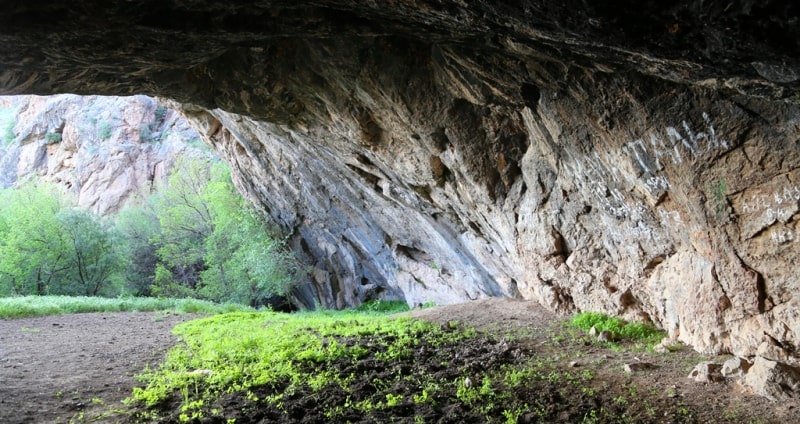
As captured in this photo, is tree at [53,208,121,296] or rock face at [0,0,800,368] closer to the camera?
rock face at [0,0,800,368]

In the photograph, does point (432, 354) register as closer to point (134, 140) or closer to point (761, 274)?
point (761, 274)

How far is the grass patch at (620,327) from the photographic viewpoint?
836 cm

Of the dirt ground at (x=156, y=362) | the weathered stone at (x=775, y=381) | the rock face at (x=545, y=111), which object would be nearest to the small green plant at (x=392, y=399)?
the dirt ground at (x=156, y=362)

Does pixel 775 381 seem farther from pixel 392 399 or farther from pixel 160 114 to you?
pixel 160 114

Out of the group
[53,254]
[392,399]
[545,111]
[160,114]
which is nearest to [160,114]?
[160,114]

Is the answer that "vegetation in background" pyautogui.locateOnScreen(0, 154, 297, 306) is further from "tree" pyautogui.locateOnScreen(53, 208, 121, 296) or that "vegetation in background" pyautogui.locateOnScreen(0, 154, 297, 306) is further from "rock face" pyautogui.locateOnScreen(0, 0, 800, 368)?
"rock face" pyautogui.locateOnScreen(0, 0, 800, 368)

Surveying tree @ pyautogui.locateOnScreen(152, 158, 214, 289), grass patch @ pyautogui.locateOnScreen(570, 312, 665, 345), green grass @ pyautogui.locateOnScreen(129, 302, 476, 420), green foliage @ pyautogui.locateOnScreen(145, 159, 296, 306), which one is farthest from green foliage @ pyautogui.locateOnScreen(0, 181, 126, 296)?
grass patch @ pyautogui.locateOnScreen(570, 312, 665, 345)

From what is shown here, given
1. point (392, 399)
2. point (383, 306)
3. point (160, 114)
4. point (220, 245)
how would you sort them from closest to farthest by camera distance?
point (392, 399)
point (383, 306)
point (220, 245)
point (160, 114)

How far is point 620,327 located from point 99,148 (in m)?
43.5

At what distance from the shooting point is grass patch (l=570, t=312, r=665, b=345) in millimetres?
8359

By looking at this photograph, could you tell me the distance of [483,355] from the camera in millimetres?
7637

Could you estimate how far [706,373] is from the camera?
19.6 ft

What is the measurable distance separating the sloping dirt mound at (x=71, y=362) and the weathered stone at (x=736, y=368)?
6838 mm

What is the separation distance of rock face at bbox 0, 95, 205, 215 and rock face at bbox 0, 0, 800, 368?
32093 mm
